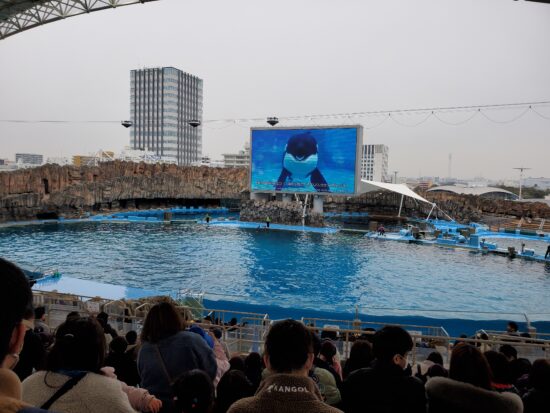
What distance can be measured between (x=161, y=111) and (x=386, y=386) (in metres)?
93.9

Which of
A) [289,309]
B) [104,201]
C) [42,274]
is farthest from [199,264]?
[104,201]

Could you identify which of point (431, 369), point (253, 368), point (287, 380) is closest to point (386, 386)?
point (287, 380)

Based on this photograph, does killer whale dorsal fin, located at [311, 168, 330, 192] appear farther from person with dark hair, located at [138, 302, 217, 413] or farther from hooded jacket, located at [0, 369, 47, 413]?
hooded jacket, located at [0, 369, 47, 413]

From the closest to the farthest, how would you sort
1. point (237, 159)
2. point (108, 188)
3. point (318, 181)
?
point (318, 181), point (108, 188), point (237, 159)

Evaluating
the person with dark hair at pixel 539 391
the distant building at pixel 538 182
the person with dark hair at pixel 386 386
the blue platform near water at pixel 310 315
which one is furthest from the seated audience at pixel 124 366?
the distant building at pixel 538 182

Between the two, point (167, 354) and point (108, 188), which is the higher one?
point (108, 188)

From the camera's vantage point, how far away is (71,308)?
7.60 meters

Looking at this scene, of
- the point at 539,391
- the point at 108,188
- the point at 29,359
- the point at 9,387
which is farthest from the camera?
the point at 108,188

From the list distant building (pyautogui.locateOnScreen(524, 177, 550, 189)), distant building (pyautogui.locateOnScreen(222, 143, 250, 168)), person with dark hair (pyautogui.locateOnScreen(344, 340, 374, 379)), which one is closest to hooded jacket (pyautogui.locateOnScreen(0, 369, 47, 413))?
person with dark hair (pyautogui.locateOnScreen(344, 340, 374, 379))

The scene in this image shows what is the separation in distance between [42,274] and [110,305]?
21.5ft

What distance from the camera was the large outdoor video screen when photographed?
35.1m

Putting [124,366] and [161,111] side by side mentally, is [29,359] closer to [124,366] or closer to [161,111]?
[124,366]

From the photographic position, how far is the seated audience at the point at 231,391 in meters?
2.15

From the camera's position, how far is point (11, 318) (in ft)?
3.67
